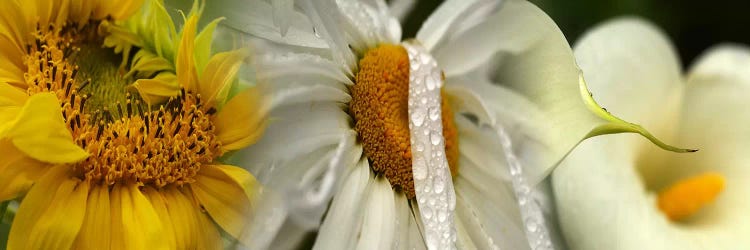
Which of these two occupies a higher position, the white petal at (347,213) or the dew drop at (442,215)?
the white petal at (347,213)

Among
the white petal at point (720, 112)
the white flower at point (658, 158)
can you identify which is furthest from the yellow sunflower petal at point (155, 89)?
the white petal at point (720, 112)

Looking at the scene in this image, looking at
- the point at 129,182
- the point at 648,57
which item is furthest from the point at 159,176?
the point at 648,57

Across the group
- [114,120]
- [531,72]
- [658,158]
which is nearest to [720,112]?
[658,158]

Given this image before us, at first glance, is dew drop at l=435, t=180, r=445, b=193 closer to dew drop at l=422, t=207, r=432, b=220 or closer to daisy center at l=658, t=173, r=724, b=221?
dew drop at l=422, t=207, r=432, b=220

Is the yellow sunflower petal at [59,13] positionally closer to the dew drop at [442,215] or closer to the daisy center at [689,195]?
the dew drop at [442,215]

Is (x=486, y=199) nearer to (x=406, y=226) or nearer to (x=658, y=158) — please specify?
(x=406, y=226)

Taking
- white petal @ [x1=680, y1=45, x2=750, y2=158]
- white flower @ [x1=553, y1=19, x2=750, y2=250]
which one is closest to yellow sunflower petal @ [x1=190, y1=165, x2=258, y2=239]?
white flower @ [x1=553, y1=19, x2=750, y2=250]

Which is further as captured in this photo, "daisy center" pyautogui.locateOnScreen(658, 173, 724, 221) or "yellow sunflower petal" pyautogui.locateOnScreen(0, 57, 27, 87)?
"daisy center" pyautogui.locateOnScreen(658, 173, 724, 221)
